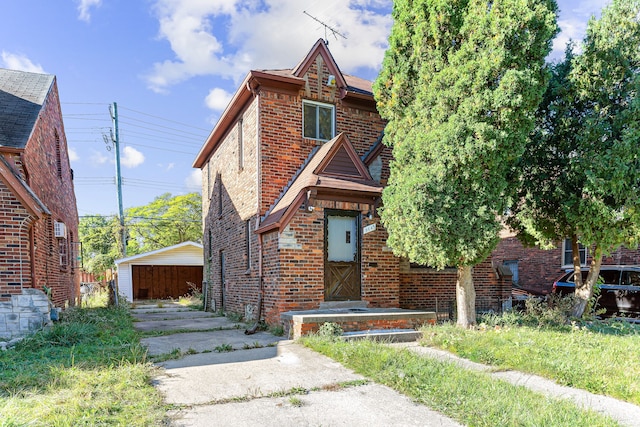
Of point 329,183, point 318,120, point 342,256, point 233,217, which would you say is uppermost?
point 318,120

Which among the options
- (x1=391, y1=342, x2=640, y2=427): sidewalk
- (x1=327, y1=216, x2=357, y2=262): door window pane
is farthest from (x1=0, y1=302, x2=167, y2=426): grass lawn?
(x1=327, y1=216, x2=357, y2=262): door window pane

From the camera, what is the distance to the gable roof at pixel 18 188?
6.75 metres

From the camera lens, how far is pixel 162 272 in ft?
75.4

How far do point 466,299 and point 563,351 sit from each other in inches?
84.6

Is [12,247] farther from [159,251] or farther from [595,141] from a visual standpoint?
[159,251]

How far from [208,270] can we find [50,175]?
6402 millimetres

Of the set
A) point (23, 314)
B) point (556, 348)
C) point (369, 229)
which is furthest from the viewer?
point (369, 229)

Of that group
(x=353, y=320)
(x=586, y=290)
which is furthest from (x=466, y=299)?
(x=586, y=290)

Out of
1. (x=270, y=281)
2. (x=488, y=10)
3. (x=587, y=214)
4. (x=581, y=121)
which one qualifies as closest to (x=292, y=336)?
(x=270, y=281)

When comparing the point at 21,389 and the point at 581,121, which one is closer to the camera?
the point at 21,389

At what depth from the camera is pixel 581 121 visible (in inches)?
318

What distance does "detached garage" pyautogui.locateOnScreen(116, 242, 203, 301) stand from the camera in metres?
22.1

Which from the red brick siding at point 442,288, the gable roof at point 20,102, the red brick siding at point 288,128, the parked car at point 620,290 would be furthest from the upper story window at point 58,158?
the parked car at point 620,290

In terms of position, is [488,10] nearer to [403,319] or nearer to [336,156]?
[336,156]
